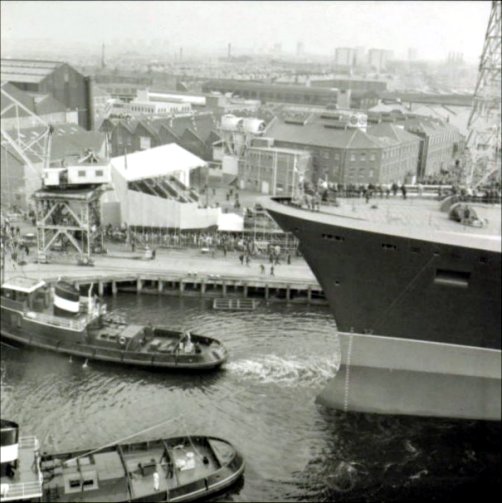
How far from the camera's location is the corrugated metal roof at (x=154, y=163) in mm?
30280

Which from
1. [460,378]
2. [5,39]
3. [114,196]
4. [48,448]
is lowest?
[48,448]

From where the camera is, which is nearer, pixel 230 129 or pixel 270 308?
pixel 270 308

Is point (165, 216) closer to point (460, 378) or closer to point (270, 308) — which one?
point (270, 308)

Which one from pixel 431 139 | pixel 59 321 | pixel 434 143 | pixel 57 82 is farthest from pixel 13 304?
pixel 434 143

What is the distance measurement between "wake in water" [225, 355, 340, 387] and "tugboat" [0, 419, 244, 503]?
154 inches

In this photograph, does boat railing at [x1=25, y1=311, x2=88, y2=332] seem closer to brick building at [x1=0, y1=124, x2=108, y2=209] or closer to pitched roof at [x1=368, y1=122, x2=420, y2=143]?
brick building at [x1=0, y1=124, x2=108, y2=209]

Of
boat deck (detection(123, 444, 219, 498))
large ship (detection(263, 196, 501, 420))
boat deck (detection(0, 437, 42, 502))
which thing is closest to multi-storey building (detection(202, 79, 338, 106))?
large ship (detection(263, 196, 501, 420))

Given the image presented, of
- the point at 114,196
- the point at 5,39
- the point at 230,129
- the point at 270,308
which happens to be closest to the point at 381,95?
the point at 230,129

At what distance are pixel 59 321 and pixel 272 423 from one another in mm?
7129

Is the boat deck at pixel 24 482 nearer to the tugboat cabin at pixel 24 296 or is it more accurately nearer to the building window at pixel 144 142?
the tugboat cabin at pixel 24 296

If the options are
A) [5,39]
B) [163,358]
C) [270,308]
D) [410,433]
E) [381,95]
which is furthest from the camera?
[381,95]

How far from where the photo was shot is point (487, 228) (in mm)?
15680

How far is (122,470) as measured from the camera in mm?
12586

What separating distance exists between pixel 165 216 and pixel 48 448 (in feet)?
49.9
